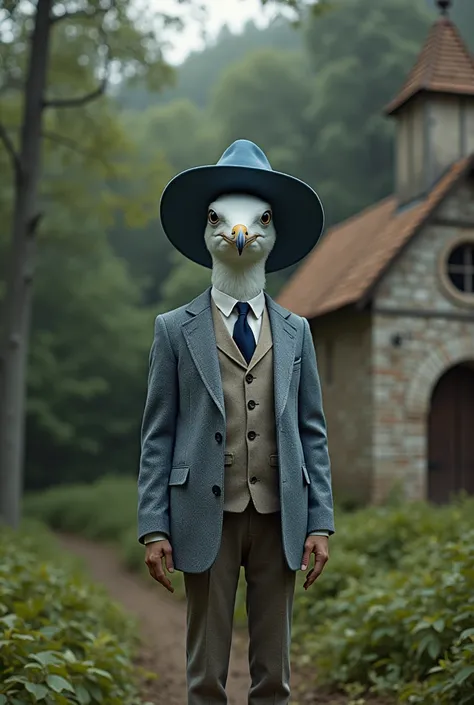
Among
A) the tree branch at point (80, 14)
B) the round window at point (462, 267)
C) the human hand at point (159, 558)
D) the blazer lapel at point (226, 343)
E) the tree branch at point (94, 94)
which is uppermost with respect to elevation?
the tree branch at point (80, 14)

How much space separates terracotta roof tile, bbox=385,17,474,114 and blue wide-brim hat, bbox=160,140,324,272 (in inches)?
384

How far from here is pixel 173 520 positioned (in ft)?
9.84

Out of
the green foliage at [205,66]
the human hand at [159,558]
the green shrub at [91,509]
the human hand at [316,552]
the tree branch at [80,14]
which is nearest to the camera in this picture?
the human hand at [159,558]

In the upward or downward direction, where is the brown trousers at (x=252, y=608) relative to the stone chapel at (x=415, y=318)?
downward

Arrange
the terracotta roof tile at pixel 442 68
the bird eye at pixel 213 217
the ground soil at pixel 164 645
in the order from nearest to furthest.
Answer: the bird eye at pixel 213 217
the ground soil at pixel 164 645
the terracotta roof tile at pixel 442 68

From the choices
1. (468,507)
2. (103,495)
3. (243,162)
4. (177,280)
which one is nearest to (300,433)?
(243,162)

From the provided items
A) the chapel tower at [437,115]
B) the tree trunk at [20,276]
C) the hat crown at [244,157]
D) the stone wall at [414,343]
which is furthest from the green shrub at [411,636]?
the chapel tower at [437,115]

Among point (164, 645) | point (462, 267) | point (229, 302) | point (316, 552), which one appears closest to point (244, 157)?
point (229, 302)

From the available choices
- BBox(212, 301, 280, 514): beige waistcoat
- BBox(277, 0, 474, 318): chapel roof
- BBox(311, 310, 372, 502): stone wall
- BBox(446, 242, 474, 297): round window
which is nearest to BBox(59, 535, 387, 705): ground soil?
BBox(212, 301, 280, 514): beige waistcoat

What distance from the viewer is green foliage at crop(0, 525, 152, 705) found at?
142 inches

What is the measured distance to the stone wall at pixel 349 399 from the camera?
11.3m

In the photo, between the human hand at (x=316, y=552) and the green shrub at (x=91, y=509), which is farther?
the green shrub at (x=91, y=509)

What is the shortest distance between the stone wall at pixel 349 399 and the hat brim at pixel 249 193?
7997 mm

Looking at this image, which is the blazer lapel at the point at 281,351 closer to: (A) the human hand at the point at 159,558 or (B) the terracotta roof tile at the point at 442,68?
(A) the human hand at the point at 159,558
